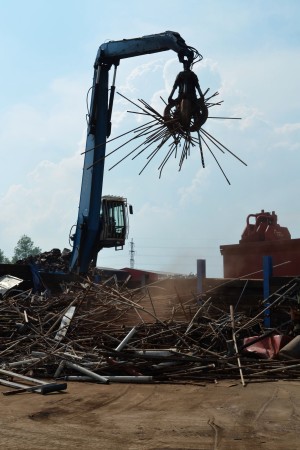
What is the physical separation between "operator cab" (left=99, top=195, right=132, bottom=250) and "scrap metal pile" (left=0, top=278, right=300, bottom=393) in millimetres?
6519

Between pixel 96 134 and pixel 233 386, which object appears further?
pixel 96 134

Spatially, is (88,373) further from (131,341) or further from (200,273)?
(200,273)

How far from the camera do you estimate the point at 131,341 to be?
9008 mm

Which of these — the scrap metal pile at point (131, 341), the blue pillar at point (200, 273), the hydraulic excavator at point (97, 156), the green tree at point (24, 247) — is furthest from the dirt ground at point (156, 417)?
the green tree at point (24, 247)

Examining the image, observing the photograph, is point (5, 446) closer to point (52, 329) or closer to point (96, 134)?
point (52, 329)

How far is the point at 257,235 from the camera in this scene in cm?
1783

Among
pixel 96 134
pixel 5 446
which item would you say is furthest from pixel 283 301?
pixel 96 134

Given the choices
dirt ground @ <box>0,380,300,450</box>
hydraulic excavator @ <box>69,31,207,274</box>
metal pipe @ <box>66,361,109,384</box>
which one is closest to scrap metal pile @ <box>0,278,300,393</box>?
metal pipe @ <box>66,361,109,384</box>

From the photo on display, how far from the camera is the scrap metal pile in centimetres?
777

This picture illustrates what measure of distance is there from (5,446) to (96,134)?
45.1 ft

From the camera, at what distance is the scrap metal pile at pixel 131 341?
7770mm

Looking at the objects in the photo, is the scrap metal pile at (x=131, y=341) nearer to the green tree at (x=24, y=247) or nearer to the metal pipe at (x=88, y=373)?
the metal pipe at (x=88, y=373)

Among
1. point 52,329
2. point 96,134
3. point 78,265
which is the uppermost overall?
point 96,134

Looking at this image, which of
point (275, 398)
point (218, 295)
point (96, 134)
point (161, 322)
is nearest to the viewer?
point (275, 398)
